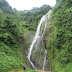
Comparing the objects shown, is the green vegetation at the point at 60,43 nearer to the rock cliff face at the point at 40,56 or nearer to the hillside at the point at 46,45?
the hillside at the point at 46,45

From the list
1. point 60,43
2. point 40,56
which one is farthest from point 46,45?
point 60,43

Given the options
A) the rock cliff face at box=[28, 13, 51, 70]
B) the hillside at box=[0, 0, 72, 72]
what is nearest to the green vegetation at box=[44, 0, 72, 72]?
the hillside at box=[0, 0, 72, 72]

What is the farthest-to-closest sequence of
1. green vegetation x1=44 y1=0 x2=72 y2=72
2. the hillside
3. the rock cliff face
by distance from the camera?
the rock cliff face, the hillside, green vegetation x1=44 y1=0 x2=72 y2=72

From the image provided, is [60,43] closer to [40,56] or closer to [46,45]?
[46,45]

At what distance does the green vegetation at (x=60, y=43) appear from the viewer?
19.4m

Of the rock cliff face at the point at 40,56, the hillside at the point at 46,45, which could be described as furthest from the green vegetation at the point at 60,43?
the rock cliff face at the point at 40,56

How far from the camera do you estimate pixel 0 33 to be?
22.7 meters

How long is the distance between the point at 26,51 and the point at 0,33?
7.25 metres

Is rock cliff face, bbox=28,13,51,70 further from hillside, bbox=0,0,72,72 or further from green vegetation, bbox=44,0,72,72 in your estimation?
green vegetation, bbox=44,0,72,72

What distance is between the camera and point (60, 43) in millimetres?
22469

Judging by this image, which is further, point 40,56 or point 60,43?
point 40,56

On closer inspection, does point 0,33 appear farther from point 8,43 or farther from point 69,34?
point 69,34

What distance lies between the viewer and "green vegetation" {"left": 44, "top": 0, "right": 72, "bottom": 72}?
763 inches

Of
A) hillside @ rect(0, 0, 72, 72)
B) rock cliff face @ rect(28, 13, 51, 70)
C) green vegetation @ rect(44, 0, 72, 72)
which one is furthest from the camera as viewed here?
rock cliff face @ rect(28, 13, 51, 70)
